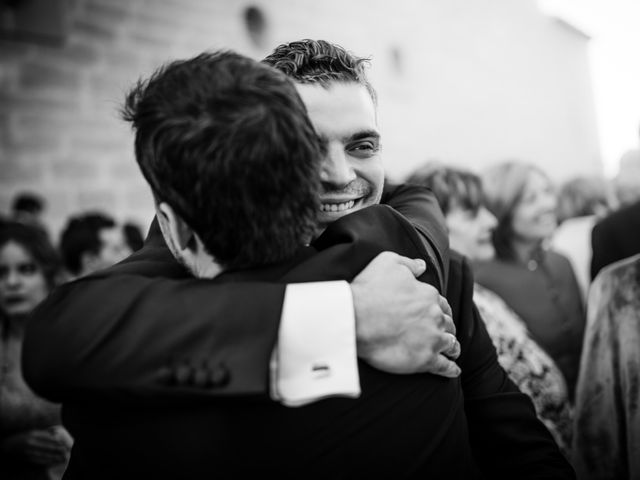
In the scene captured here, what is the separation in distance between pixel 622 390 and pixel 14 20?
4.83 m

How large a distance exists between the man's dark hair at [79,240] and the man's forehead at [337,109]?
267 cm

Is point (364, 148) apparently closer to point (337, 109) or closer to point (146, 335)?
point (337, 109)

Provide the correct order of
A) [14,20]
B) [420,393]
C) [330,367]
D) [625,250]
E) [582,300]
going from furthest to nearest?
[14,20] → [582,300] → [625,250] → [420,393] → [330,367]

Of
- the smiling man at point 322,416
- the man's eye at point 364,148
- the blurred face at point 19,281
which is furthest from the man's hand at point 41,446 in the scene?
the man's eye at point 364,148

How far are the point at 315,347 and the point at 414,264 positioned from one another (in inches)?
10.4

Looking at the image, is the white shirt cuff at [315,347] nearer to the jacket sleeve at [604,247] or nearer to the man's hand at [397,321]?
the man's hand at [397,321]

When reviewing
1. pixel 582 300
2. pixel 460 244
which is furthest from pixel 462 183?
pixel 582 300

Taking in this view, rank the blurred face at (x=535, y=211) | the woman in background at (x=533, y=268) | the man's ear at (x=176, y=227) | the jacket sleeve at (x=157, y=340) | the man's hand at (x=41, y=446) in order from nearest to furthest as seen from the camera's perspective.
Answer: the jacket sleeve at (x=157, y=340) < the man's ear at (x=176, y=227) < the man's hand at (x=41, y=446) < the woman in background at (x=533, y=268) < the blurred face at (x=535, y=211)

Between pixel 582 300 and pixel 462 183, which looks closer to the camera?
pixel 462 183

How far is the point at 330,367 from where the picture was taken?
2.56 feet

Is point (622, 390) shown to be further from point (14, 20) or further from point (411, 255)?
point (14, 20)

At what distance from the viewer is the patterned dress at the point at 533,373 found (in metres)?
1.76

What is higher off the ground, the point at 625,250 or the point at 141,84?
the point at 141,84

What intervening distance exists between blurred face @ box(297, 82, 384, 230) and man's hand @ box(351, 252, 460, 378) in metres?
0.32
